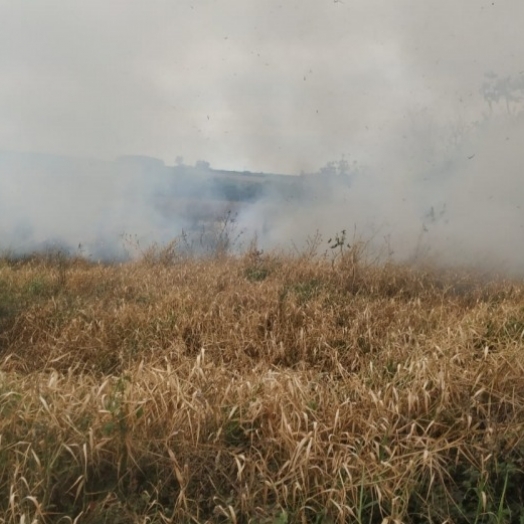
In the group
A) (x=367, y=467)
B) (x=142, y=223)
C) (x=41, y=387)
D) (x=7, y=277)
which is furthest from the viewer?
(x=142, y=223)

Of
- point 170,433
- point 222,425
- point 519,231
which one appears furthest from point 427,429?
point 519,231

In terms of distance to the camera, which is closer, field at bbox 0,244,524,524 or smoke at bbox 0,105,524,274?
field at bbox 0,244,524,524

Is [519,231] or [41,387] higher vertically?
[519,231]

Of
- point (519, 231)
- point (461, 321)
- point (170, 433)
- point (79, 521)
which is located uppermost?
point (519, 231)

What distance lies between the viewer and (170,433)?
2520 millimetres

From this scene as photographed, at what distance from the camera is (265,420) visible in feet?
8.74

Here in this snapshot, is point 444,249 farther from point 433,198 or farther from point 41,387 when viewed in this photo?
point 41,387

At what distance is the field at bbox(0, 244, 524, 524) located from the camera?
86.2 inches

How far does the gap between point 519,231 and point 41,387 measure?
7.33 m

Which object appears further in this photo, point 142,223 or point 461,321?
point 142,223

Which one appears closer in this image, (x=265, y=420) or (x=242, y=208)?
(x=265, y=420)

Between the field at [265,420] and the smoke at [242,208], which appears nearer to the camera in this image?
the field at [265,420]

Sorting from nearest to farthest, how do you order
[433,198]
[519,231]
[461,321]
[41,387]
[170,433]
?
[170,433] → [41,387] → [461,321] → [519,231] → [433,198]

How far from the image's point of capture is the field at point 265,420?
219 centimetres
